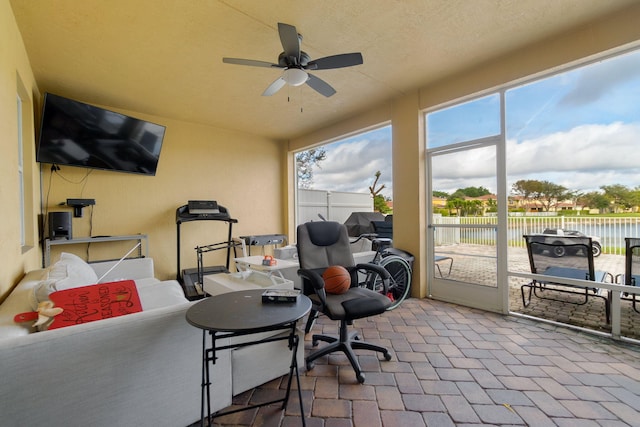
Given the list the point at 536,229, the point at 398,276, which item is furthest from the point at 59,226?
the point at 536,229

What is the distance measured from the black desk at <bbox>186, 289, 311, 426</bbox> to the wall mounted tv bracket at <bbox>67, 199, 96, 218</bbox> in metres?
3.31

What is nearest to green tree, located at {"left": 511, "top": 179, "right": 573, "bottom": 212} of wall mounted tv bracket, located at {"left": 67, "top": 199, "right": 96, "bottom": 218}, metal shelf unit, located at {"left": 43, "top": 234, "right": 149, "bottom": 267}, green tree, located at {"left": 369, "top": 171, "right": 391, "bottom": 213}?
green tree, located at {"left": 369, "top": 171, "right": 391, "bottom": 213}

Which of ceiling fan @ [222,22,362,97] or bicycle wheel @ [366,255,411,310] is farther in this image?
bicycle wheel @ [366,255,411,310]

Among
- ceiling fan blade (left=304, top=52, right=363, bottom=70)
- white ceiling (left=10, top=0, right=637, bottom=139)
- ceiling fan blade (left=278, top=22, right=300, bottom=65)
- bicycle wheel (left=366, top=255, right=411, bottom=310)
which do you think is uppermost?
white ceiling (left=10, top=0, right=637, bottom=139)

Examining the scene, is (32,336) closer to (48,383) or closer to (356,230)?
(48,383)

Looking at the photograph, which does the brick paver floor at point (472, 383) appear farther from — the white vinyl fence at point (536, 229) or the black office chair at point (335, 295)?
the white vinyl fence at point (536, 229)

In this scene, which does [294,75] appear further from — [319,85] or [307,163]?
[307,163]

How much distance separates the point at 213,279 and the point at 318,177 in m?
4.05

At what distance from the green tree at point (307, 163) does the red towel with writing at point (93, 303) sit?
15.2 feet

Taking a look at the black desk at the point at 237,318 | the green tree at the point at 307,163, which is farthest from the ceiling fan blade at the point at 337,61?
the green tree at the point at 307,163

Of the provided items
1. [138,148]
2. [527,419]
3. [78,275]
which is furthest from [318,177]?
[527,419]

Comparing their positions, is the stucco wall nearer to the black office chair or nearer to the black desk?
the black desk

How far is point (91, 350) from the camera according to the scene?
1175 mm

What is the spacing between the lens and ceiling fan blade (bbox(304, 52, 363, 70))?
2217 millimetres
